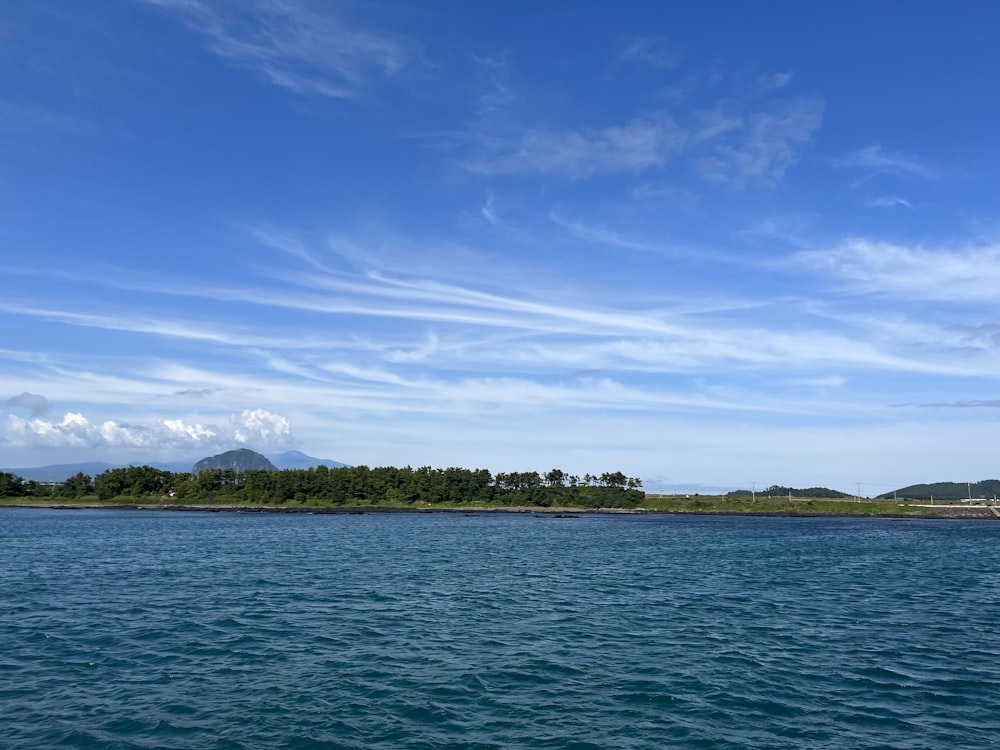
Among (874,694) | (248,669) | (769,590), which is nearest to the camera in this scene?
(874,694)

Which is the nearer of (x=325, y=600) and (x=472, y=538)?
(x=325, y=600)

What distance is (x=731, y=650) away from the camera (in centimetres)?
3800

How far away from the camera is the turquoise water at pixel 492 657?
25.5m

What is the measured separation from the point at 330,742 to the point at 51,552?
287 ft

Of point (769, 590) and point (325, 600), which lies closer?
point (325, 600)

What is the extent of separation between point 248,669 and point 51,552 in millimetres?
76205

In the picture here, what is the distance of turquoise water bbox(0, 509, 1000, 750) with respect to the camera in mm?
25531

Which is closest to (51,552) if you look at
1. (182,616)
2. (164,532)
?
(164,532)

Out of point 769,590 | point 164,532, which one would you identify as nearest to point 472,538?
point 164,532

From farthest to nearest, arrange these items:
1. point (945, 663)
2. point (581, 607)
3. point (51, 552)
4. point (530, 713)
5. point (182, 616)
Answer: point (51, 552) → point (581, 607) → point (182, 616) → point (945, 663) → point (530, 713)

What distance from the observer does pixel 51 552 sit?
91562 millimetres

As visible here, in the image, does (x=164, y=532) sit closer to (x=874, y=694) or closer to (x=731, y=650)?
(x=731, y=650)

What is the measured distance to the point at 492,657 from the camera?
3581 centimetres

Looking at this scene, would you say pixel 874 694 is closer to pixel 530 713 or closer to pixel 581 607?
pixel 530 713
